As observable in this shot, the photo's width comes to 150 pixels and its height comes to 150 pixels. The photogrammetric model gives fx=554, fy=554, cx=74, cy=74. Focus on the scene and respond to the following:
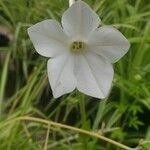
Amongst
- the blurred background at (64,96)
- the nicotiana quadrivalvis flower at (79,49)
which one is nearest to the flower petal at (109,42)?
the nicotiana quadrivalvis flower at (79,49)

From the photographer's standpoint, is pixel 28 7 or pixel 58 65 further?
pixel 28 7

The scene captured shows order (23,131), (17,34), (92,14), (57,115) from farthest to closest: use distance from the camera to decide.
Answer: (17,34) → (57,115) → (23,131) → (92,14)

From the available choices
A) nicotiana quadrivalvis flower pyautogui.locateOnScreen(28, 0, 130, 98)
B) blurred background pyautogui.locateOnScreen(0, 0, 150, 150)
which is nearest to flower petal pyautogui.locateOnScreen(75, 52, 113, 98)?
nicotiana quadrivalvis flower pyautogui.locateOnScreen(28, 0, 130, 98)

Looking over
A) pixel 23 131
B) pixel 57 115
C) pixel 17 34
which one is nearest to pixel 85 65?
pixel 23 131

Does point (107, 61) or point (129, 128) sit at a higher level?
point (107, 61)

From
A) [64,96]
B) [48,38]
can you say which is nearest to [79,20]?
[48,38]

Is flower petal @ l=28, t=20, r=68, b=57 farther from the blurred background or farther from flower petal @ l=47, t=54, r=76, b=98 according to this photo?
the blurred background

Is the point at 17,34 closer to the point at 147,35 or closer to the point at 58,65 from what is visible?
the point at 147,35
